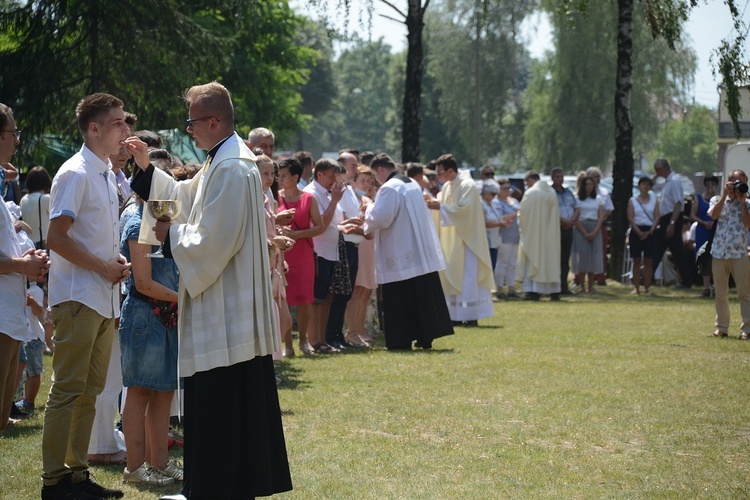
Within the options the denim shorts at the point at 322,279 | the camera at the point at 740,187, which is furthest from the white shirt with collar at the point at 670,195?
the denim shorts at the point at 322,279

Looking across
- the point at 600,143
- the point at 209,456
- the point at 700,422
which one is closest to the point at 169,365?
the point at 209,456

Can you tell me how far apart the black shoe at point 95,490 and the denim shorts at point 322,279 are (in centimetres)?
629

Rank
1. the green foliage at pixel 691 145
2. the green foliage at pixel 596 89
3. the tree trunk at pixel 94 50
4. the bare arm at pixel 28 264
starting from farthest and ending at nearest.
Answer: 1. the green foliage at pixel 691 145
2. the green foliage at pixel 596 89
3. the tree trunk at pixel 94 50
4. the bare arm at pixel 28 264

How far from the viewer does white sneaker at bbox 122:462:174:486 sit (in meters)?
6.20

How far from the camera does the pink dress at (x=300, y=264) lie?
11.3m

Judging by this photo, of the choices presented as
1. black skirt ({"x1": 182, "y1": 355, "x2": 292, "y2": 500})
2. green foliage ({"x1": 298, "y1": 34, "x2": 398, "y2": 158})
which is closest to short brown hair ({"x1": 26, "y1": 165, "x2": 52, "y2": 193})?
black skirt ({"x1": 182, "y1": 355, "x2": 292, "y2": 500})

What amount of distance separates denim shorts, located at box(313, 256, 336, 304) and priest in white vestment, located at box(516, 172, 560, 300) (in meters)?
7.85

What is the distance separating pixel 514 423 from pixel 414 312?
4595 millimetres

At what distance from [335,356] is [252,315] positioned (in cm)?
659

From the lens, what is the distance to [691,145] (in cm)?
8356

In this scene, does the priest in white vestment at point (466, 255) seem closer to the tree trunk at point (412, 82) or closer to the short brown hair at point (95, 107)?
the tree trunk at point (412, 82)

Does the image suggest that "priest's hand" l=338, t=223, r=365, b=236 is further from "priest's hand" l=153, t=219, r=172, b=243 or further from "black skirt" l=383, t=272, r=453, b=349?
"priest's hand" l=153, t=219, r=172, b=243

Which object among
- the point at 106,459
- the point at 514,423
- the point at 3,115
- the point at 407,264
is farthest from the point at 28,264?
the point at 407,264

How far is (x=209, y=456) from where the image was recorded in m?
5.27
